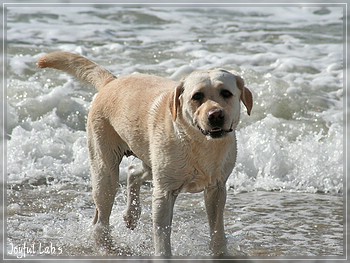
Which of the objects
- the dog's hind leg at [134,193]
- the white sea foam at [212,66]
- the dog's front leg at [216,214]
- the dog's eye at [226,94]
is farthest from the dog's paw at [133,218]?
the white sea foam at [212,66]

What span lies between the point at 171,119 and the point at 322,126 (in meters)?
4.76

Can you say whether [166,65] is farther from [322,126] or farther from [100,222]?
[100,222]

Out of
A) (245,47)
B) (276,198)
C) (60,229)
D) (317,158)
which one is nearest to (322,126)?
(317,158)

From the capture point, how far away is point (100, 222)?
609 cm

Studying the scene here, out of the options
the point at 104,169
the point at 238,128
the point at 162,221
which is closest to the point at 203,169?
the point at 162,221

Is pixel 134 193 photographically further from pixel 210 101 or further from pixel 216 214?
pixel 210 101

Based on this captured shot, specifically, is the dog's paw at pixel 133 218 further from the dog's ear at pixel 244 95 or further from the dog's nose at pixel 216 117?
the dog's nose at pixel 216 117

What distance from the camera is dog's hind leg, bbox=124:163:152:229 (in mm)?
6191

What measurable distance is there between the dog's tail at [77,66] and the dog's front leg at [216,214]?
1530mm

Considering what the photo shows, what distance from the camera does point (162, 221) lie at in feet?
16.7

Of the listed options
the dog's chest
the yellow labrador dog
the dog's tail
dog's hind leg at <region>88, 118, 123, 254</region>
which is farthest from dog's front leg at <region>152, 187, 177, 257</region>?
the dog's tail

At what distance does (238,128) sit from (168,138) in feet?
13.9

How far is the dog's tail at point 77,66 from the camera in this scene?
20.6 ft

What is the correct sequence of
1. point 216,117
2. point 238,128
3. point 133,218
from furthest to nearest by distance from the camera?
point 238,128, point 133,218, point 216,117
